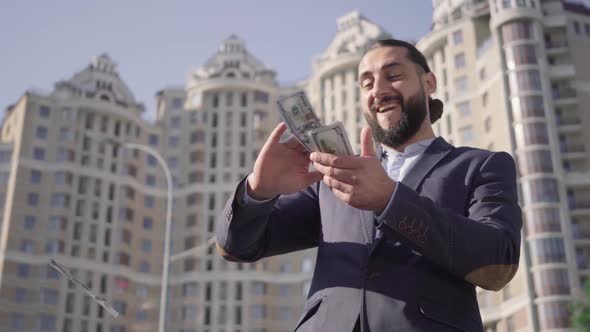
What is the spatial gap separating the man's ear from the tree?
1945 inches

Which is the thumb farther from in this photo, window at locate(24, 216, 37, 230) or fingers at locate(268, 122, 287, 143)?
window at locate(24, 216, 37, 230)

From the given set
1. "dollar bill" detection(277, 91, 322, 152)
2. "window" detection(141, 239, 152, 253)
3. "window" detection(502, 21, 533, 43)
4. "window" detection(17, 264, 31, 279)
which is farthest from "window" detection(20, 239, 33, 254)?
"dollar bill" detection(277, 91, 322, 152)

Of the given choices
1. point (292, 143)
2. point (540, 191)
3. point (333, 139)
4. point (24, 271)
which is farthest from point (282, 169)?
point (24, 271)

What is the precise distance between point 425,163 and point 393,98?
44 centimetres

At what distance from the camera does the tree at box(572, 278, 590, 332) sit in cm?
5038

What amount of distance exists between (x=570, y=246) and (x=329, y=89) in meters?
35.1

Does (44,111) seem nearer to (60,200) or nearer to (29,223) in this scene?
(60,200)

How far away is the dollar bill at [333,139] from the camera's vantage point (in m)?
3.11

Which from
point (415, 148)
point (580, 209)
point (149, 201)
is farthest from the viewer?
point (149, 201)

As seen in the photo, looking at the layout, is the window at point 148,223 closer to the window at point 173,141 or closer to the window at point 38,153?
the window at point 173,141

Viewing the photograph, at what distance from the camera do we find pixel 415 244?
3.19 m

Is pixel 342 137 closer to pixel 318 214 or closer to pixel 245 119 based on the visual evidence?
pixel 318 214

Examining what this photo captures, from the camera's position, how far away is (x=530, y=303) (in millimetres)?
57500

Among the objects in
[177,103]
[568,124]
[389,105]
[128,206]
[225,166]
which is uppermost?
[177,103]
